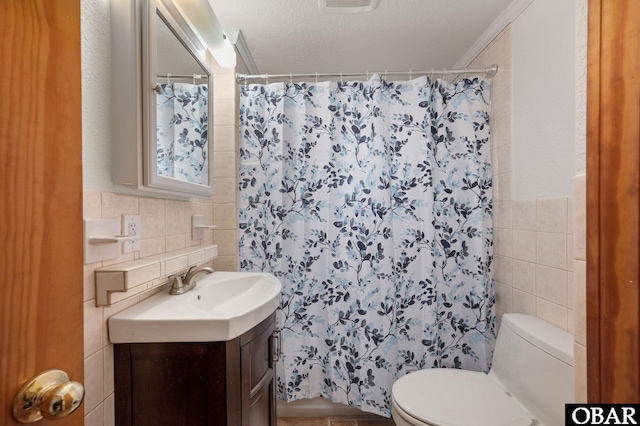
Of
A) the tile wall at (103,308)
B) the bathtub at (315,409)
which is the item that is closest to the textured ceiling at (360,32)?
the tile wall at (103,308)

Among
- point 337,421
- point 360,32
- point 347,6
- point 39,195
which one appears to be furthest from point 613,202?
point 337,421

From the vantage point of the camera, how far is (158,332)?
0.87 meters

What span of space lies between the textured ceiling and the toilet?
1613 mm

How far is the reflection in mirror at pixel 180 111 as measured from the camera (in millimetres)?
1095

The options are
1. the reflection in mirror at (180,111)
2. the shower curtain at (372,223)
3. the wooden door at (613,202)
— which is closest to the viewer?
the wooden door at (613,202)

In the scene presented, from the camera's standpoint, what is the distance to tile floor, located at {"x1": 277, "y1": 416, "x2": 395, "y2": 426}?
1.79 meters

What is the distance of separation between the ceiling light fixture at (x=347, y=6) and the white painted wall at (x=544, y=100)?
2.56 feet

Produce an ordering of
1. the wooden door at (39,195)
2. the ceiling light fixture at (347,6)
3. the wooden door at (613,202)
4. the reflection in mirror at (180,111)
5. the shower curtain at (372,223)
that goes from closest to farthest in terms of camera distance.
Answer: the wooden door at (39,195) → the wooden door at (613,202) → the reflection in mirror at (180,111) → the ceiling light fixture at (347,6) → the shower curtain at (372,223)

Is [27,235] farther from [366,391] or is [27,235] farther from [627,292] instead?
[366,391]

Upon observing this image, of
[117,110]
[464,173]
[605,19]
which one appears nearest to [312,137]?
[464,173]

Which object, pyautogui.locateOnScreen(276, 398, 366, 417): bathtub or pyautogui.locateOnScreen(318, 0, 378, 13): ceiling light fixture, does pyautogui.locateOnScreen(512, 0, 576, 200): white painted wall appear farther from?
pyautogui.locateOnScreen(276, 398, 366, 417): bathtub

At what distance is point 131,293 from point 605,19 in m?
1.24

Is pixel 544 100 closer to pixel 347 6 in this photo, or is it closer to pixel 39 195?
pixel 347 6

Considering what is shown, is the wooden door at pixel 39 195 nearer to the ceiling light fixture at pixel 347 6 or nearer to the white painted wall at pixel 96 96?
the white painted wall at pixel 96 96
